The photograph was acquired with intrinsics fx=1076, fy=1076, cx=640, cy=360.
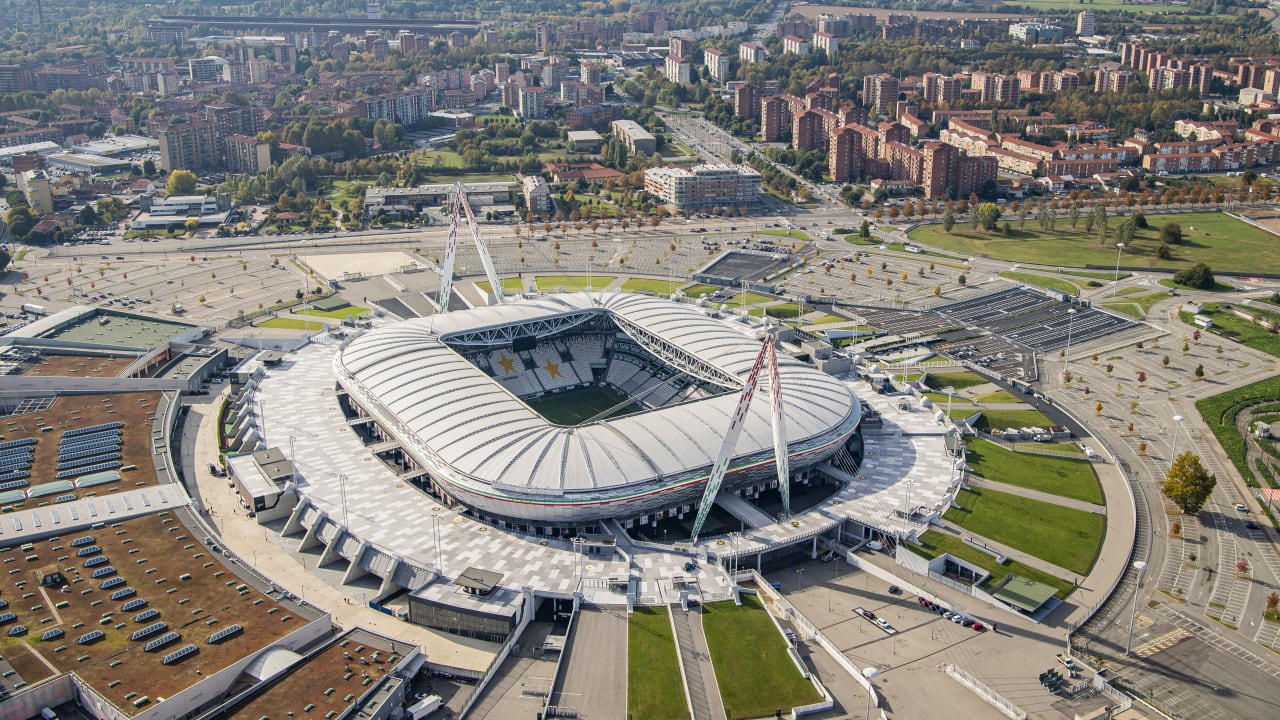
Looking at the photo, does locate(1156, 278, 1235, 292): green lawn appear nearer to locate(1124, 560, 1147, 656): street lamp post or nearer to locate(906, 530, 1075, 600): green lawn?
locate(1124, 560, 1147, 656): street lamp post

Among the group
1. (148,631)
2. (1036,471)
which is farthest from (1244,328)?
(148,631)

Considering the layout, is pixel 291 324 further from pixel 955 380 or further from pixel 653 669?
pixel 653 669

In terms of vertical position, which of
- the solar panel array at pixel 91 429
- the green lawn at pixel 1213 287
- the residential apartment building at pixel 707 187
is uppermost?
the residential apartment building at pixel 707 187

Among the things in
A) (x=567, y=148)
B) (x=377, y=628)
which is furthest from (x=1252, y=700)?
(x=567, y=148)

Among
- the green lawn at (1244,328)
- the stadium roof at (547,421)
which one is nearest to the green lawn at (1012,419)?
the stadium roof at (547,421)

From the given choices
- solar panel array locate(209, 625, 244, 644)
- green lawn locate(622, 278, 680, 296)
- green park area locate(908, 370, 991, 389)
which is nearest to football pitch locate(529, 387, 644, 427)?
green park area locate(908, 370, 991, 389)

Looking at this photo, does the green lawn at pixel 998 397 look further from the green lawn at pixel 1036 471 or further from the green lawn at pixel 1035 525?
the green lawn at pixel 1035 525

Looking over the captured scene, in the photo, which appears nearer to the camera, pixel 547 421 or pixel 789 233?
pixel 547 421
